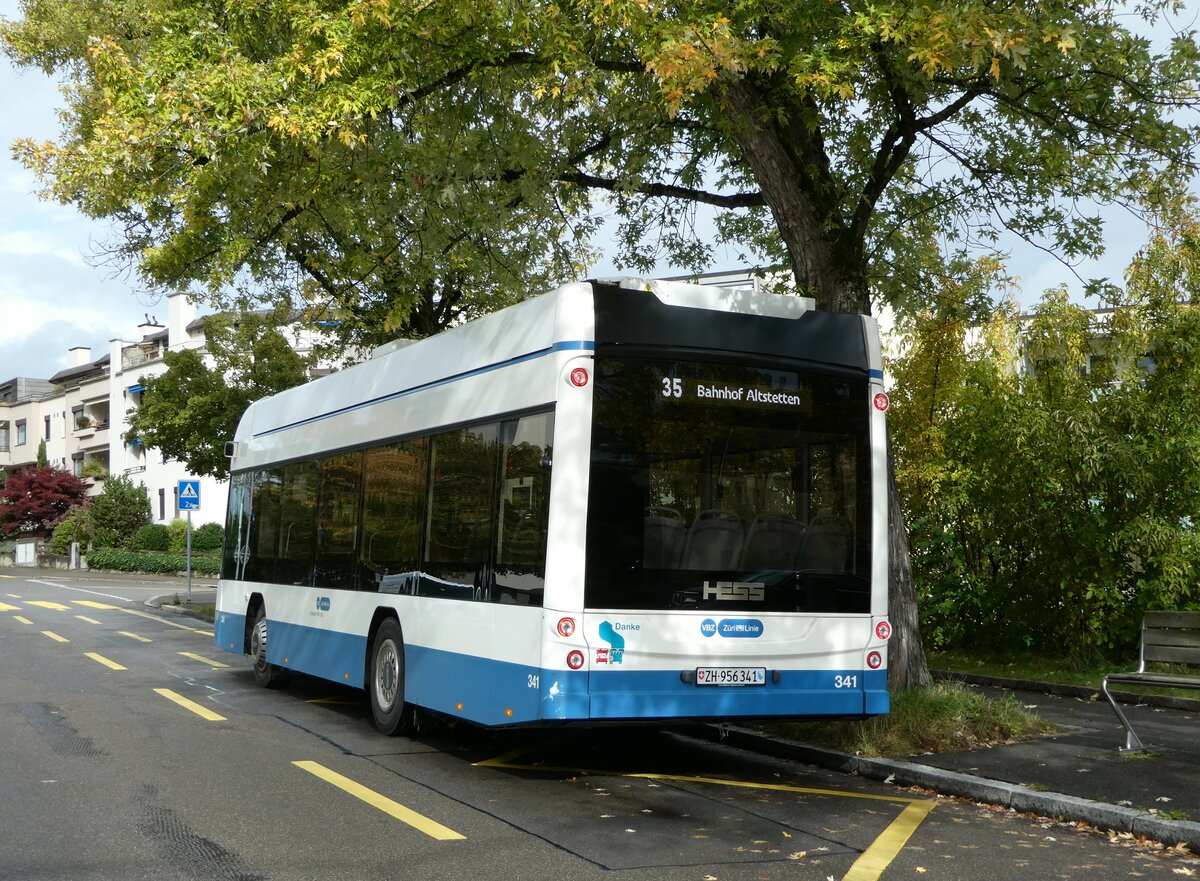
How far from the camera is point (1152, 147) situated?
12031mm

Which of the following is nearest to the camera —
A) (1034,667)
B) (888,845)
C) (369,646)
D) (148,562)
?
(888,845)

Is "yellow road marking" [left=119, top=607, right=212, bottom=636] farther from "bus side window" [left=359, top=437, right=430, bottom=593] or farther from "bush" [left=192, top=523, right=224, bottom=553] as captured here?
"bush" [left=192, top=523, right=224, bottom=553]

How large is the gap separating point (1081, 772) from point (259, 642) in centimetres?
937

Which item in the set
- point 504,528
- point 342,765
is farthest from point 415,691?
point 504,528

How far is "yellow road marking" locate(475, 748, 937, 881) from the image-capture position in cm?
641

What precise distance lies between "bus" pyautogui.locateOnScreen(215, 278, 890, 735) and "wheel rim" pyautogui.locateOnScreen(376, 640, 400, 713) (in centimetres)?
30

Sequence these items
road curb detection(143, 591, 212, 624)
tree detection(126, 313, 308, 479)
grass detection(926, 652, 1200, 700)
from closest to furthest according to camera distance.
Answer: grass detection(926, 652, 1200, 700) < tree detection(126, 313, 308, 479) < road curb detection(143, 591, 212, 624)

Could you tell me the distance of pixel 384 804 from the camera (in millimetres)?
7848

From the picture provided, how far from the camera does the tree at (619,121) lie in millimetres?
10000

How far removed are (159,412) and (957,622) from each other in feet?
58.0

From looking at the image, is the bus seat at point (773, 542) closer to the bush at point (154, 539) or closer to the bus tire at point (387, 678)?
the bus tire at point (387, 678)

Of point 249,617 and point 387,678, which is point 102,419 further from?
point 387,678

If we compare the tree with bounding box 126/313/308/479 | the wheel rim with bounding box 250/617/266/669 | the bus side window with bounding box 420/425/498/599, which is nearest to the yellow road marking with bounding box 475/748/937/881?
the bus side window with bounding box 420/425/498/599

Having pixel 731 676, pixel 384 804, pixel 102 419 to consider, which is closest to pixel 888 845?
pixel 731 676
